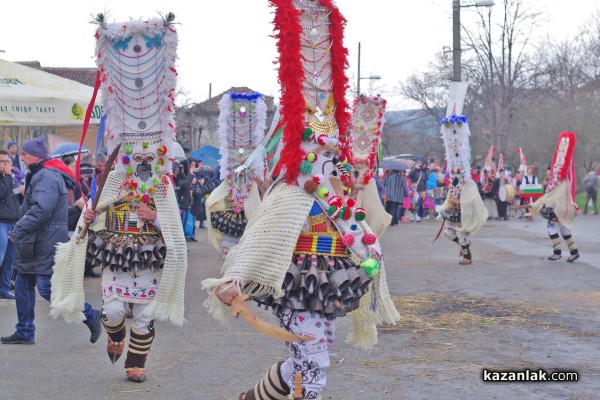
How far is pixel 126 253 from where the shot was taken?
20.7 ft

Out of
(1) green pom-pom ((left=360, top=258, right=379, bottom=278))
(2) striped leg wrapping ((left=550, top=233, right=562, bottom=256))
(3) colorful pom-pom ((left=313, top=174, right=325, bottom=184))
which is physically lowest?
(2) striped leg wrapping ((left=550, top=233, right=562, bottom=256))

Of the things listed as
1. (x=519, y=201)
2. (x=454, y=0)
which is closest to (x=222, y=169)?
(x=454, y=0)

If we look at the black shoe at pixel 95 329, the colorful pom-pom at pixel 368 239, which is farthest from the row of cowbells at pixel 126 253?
the colorful pom-pom at pixel 368 239

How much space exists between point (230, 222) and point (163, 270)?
5.03 m

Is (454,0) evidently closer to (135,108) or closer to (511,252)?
(511,252)

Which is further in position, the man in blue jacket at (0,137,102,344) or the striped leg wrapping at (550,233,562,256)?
the striped leg wrapping at (550,233,562,256)

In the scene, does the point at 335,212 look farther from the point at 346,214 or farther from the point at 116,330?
the point at 116,330

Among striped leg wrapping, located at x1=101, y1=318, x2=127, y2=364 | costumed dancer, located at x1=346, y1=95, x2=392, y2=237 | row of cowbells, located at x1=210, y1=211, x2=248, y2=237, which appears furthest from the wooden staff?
row of cowbells, located at x1=210, y1=211, x2=248, y2=237

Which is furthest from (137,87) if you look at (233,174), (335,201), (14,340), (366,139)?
(366,139)

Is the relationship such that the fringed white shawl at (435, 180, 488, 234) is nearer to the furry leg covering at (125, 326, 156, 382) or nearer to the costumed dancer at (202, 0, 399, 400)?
the furry leg covering at (125, 326, 156, 382)

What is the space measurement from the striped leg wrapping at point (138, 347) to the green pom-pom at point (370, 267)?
7.60 feet

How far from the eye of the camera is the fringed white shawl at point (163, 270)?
6.45 metres

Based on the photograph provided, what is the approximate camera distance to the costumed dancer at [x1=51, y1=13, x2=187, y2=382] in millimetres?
6445

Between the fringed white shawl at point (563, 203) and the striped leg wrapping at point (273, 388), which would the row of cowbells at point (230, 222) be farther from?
the striped leg wrapping at point (273, 388)
